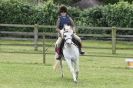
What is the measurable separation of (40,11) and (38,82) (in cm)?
1967

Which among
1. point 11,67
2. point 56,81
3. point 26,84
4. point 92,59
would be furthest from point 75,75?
point 92,59

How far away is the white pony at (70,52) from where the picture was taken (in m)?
13.3

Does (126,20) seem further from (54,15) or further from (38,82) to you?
(38,82)

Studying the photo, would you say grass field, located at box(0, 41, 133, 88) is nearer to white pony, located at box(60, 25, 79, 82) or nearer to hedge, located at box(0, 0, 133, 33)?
white pony, located at box(60, 25, 79, 82)

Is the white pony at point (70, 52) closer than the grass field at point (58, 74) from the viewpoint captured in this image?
No

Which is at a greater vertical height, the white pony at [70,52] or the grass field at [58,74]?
the white pony at [70,52]

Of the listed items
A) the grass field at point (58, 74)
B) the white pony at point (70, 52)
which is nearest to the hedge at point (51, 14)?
the grass field at point (58, 74)

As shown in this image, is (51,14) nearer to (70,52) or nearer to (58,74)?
(58,74)

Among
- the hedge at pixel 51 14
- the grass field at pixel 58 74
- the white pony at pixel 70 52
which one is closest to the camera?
the grass field at pixel 58 74

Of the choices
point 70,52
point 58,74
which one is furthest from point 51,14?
point 70,52

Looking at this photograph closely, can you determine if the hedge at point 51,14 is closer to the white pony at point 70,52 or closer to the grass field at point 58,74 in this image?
the grass field at point 58,74

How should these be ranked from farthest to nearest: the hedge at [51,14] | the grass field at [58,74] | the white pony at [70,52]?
1. the hedge at [51,14]
2. the white pony at [70,52]
3. the grass field at [58,74]

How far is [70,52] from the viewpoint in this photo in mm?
13555

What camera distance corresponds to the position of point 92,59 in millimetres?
21125
